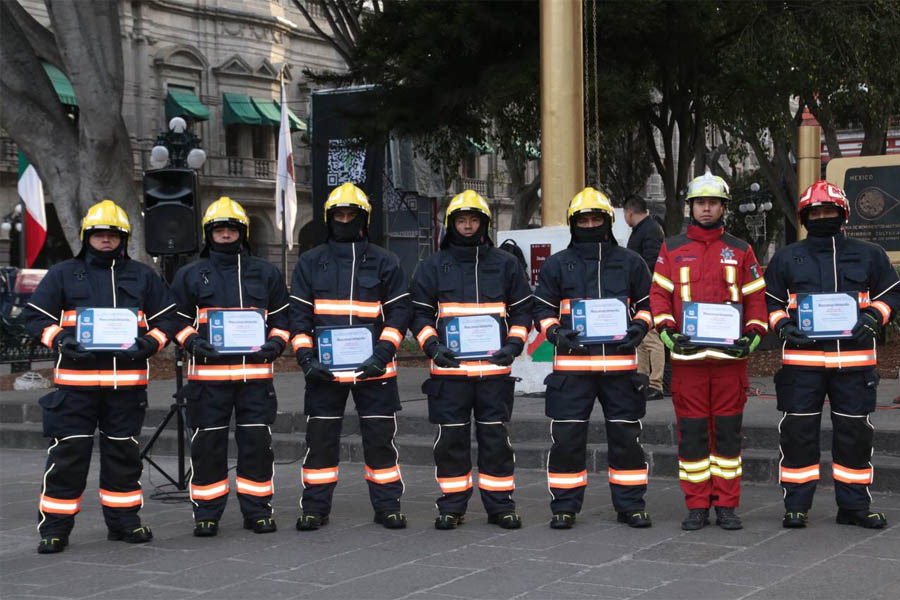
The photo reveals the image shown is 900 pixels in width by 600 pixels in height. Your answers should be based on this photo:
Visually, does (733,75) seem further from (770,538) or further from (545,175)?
(770,538)

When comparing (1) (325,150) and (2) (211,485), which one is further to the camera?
(1) (325,150)

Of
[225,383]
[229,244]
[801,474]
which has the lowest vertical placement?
[801,474]

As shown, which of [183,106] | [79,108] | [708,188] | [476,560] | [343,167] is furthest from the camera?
[183,106]

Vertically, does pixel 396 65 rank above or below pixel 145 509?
above

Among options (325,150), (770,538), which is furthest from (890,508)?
(325,150)

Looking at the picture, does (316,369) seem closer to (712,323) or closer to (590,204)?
(590,204)

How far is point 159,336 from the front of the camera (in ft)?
26.3

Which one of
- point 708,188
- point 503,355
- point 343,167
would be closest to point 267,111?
point 343,167

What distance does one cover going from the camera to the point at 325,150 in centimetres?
2641

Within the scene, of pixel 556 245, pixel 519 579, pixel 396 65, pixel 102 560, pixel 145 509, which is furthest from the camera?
pixel 396 65

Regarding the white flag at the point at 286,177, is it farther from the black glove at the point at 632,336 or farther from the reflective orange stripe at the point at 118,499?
→ the black glove at the point at 632,336

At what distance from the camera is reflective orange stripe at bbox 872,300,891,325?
25.8 ft

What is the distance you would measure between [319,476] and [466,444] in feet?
3.27

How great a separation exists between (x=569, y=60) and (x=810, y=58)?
601cm
